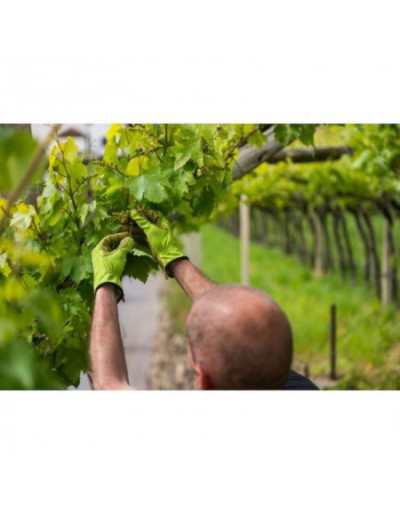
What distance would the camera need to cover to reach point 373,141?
363 centimetres

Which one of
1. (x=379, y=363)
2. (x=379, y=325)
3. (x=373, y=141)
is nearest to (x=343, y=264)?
(x=379, y=325)

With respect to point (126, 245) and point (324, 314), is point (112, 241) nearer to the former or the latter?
point (126, 245)

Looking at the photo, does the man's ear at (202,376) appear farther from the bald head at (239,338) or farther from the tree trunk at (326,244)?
the tree trunk at (326,244)

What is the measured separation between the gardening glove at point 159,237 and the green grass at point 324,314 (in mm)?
4461

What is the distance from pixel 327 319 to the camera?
7.51m

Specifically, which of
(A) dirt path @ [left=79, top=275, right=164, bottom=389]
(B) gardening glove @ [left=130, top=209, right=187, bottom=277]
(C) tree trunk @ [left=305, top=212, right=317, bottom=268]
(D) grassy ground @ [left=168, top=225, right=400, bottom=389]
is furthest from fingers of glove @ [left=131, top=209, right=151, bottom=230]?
(C) tree trunk @ [left=305, top=212, right=317, bottom=268]

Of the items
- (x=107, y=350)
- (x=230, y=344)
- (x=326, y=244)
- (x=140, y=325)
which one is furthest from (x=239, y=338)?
(x=140, y=325)

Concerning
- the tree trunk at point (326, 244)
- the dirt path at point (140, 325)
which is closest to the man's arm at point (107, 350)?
the dirt path at point (140, 325)

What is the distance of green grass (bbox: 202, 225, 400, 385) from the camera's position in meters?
6.71

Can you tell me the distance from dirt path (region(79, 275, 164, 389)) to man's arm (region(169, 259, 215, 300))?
4.49 meters

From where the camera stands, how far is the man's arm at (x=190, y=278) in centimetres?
175

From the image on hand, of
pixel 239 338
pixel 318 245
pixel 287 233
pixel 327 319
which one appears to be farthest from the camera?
pixel 287 233

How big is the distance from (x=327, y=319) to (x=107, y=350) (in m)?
6.06
